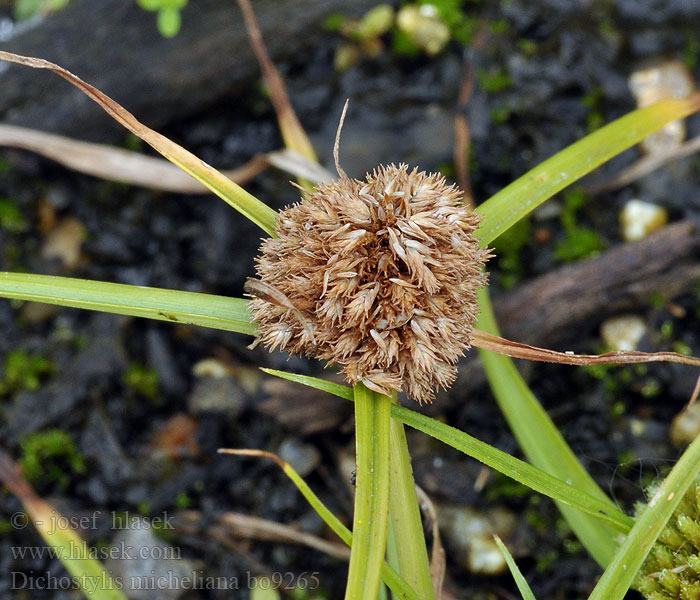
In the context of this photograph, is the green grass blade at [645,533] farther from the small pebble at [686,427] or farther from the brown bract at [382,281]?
the small pebble at [686,427]

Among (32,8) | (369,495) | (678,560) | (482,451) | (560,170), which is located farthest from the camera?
(32,8)

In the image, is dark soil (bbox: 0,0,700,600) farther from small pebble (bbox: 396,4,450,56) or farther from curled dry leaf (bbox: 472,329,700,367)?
curled dry leaf (bbox: 472,329,700,367)

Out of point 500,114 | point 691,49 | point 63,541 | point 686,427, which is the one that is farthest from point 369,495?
point 691,49

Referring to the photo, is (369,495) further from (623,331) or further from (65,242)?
(65,242)

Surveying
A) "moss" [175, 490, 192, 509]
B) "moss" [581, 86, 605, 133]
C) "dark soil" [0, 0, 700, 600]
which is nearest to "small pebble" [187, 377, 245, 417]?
"dark soil" [0, 0, 700, 600]

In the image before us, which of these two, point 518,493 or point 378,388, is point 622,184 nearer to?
point 518,493

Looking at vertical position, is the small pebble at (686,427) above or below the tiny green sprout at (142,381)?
below

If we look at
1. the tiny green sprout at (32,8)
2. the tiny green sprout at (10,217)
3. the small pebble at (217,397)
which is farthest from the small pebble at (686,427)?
the tiny green sprout at (32,8)
